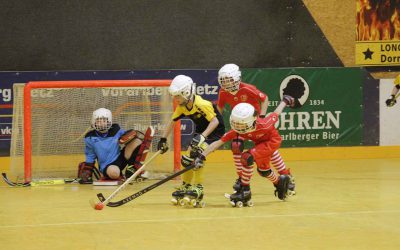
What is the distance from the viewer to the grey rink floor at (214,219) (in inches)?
224

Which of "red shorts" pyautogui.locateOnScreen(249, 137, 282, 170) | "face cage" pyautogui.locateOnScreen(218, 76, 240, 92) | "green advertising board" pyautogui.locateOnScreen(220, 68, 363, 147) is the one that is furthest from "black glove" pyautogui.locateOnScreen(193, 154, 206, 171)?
"green advertising board" pyautogui.locateOnScreen(220, 68, 363, 147)

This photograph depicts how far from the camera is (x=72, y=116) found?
8898 mm

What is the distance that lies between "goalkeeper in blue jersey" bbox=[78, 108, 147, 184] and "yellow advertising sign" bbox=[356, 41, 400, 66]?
3.69 m

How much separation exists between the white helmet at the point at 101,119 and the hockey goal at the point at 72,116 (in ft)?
0.87

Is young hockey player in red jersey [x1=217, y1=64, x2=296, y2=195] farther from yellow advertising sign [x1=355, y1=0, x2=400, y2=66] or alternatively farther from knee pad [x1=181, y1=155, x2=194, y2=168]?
yellow advertising sign [x1=355, y1=0, x2=400, y2=66]

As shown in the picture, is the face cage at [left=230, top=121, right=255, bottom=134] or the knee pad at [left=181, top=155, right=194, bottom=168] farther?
the knee pad at [left=181, top=155, right=194, bottom=168]

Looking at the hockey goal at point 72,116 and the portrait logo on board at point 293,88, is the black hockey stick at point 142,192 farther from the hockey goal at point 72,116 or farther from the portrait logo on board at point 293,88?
the portrait logo on board at point 293,88

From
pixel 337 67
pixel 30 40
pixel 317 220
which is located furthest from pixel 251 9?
pixel 317 220

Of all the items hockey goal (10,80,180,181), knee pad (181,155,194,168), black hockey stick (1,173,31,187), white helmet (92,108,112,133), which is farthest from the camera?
hockey goal (10,80,180,181)

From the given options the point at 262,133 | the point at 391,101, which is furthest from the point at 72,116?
the point at 391,101

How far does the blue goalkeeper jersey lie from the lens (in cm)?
866

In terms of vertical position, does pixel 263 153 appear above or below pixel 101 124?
below

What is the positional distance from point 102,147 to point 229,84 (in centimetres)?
174

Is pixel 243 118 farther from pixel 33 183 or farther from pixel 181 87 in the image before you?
pixel 33 183
